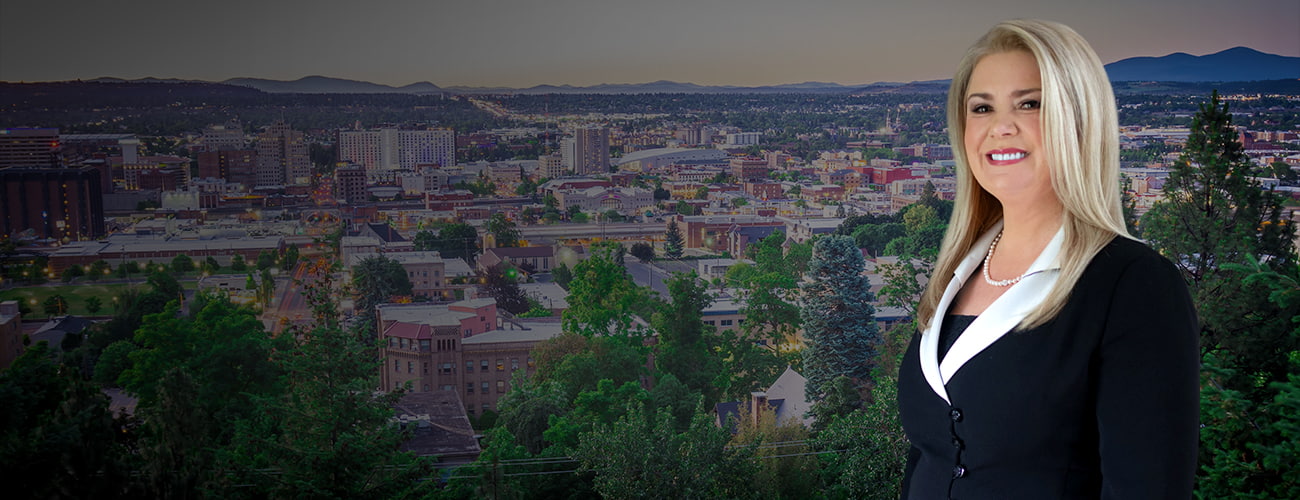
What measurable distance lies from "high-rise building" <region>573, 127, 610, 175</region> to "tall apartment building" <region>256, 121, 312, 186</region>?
3754 millimetres

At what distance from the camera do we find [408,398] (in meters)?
9.66

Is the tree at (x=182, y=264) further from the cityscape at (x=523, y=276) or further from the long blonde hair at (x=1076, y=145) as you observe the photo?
the long blonde hair at (x=1076, y=145)

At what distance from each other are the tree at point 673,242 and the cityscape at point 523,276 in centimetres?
9

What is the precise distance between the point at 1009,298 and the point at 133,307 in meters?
10.6

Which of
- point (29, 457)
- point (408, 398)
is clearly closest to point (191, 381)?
point (408, 398)

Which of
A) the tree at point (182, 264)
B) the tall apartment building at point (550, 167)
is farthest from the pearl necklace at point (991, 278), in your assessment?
the tall apartment building at point (550, 167)

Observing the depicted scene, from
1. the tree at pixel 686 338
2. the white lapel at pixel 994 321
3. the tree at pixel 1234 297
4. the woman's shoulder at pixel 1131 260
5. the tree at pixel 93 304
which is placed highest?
the woman's shoulder at pixel 1131 260

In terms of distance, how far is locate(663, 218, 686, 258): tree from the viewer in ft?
40.3

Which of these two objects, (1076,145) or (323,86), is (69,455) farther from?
(323,86)

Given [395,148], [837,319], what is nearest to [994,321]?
[837,319]

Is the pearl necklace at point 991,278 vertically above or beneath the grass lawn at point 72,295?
above

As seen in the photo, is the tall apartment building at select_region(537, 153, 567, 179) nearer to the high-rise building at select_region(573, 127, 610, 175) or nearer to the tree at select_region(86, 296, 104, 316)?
the high-rise building at select_region(573, 127, 610, 175)

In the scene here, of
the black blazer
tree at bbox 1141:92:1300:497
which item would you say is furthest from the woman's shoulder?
tree at bbox 1141:92:1300:497

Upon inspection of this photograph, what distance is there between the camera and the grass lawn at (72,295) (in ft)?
30.1
